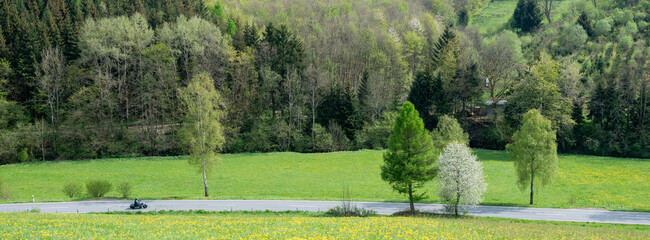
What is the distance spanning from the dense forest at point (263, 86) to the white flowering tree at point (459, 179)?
1342 inches

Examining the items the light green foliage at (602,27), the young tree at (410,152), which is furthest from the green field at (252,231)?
the light green foliage at (602,27)

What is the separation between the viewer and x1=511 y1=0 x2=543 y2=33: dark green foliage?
110m

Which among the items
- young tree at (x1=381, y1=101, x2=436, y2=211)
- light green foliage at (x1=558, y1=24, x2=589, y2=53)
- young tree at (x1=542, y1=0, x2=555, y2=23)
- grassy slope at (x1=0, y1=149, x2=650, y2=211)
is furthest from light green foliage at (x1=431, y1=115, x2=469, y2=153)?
young tree at (x1=542, y1=0, x2=555, y2=23)

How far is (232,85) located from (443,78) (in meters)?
36.5

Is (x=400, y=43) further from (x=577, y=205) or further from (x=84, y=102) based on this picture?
(x=84, y=102)

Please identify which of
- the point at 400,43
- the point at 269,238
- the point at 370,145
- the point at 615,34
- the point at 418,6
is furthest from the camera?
the point at 418,6

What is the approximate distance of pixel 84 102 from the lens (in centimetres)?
6519

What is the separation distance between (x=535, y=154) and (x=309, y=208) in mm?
21979

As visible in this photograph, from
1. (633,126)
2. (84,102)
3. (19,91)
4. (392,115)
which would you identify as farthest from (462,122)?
(19,91)

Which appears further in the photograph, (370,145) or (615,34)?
(615,34)

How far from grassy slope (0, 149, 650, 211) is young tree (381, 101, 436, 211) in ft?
25.5

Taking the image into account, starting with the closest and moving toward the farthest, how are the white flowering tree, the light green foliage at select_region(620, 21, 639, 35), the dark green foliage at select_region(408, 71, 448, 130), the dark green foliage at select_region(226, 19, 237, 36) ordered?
the white flowering tree → the dark green foliage at select_region(408, 71, 448, 130) → the dark green foliage at select_region(226, 19, 237, 36) → the light green foliage at select_region(620, 21, 639, 35)

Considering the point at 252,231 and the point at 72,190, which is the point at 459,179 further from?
the point at 72,190

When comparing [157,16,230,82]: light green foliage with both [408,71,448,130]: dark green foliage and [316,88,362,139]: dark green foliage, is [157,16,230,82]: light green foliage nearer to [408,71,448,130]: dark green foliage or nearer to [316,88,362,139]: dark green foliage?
[316,88,362,139]: dark green foliage
